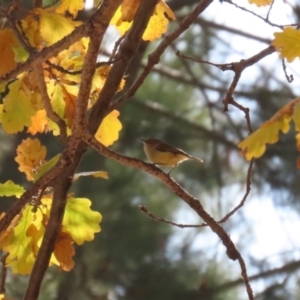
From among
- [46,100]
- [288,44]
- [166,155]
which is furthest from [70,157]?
[166,155]

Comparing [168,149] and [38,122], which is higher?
[168,149]

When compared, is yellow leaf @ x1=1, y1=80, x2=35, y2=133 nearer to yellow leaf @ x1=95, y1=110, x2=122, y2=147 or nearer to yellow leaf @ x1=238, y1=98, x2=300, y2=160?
yellow leaf @ x1=95, y1=110, x2=122, y2=147

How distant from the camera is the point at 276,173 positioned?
1.87 meters

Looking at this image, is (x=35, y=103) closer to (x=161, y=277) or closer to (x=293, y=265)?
(x=161, y=277)

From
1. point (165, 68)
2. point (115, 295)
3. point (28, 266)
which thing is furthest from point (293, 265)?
point (28, 266)

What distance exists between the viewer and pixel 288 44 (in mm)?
382

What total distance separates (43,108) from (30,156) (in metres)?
0.04

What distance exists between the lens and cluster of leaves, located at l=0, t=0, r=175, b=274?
0.49 metres

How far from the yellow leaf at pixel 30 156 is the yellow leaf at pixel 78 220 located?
Answer: 41 mm

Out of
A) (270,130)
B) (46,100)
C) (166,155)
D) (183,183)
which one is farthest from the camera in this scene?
(183,183)

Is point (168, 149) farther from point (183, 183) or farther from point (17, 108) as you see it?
point (183, 183)

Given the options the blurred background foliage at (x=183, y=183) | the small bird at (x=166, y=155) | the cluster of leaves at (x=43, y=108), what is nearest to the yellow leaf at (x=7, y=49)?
the cluster of leaves at (x=43, y=108)

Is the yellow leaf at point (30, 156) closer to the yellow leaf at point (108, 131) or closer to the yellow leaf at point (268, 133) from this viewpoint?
the yellow leaf at point (108, 131)

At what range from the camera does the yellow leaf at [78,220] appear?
541mm
